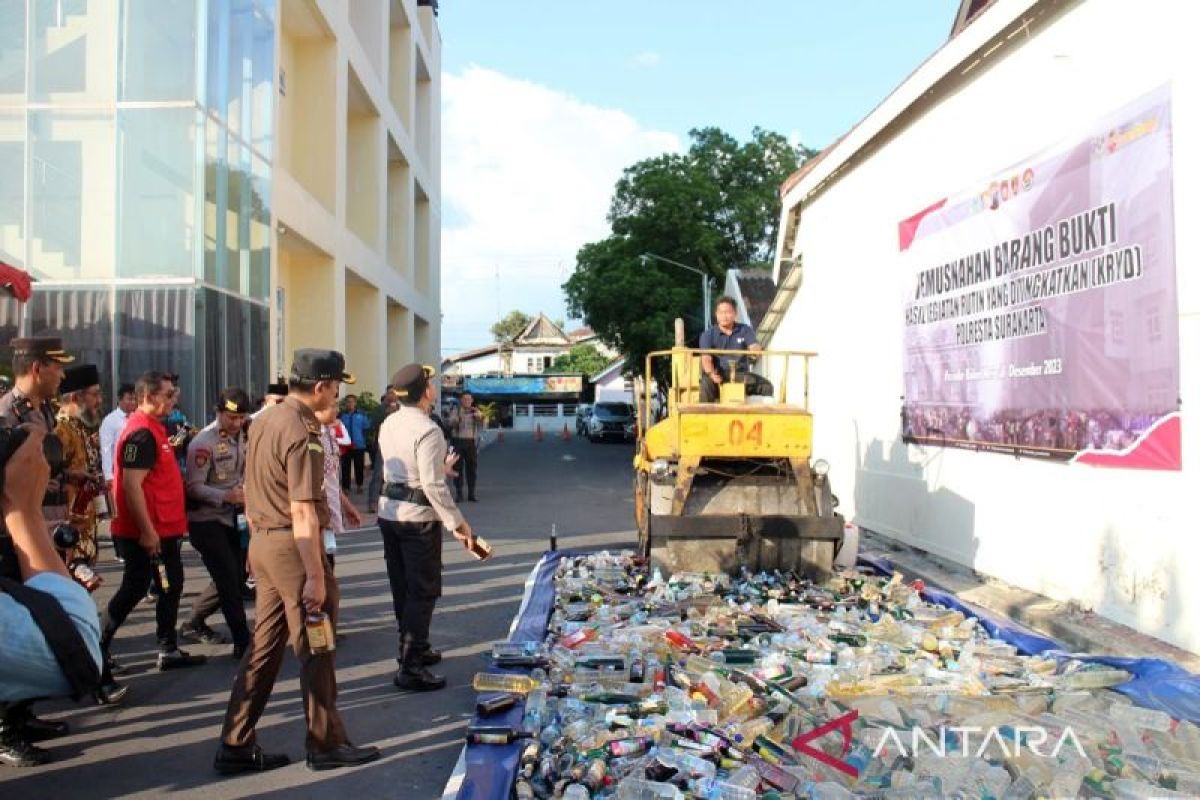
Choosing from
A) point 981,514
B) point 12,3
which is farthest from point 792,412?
point 12,3

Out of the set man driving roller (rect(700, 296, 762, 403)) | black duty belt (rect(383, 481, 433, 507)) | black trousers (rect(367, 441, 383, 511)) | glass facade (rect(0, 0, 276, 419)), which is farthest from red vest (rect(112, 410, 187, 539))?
black trousers (rect(367, 441, 383, 511))

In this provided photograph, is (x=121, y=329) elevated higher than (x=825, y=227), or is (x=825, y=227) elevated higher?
(x=825, y=227)

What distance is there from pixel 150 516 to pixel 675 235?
32297 mm

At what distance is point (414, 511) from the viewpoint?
19.5 feet

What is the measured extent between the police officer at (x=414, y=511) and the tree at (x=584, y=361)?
240 feet

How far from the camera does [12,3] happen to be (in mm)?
12266

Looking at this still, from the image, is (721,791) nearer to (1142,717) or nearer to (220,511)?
(1142,717)

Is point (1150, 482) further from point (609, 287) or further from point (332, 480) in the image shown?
point (609, 287)

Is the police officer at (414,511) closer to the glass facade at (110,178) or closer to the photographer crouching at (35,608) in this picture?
the photographer crouching at (35,608)

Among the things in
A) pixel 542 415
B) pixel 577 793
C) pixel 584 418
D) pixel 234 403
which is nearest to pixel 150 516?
pixel 234 403

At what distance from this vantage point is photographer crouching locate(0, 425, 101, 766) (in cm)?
305

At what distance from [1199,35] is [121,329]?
1188 cm

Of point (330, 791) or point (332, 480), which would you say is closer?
point (330, 791)

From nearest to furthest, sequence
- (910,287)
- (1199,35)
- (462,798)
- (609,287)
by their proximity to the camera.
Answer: (462,798) → (1199,35) → (910,287) → (609,287)
